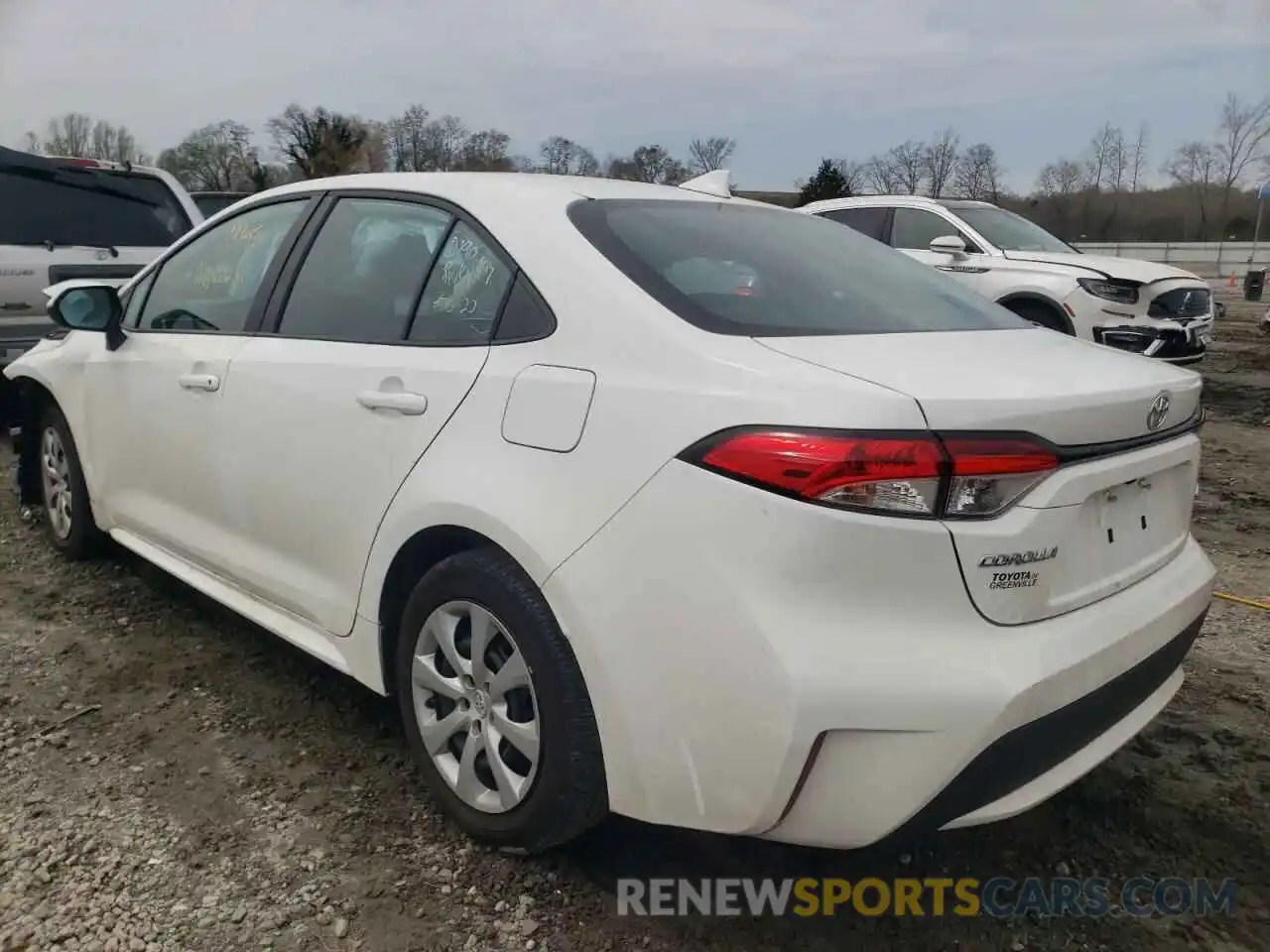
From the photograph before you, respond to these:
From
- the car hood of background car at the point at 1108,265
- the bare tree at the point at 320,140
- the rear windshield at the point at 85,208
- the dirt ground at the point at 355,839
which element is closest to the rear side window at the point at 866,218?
the car hood of background car at the point at 1108,265

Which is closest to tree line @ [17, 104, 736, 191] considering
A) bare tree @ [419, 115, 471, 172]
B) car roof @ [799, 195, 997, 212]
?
bare tree @ [419, 115, 471, 172]

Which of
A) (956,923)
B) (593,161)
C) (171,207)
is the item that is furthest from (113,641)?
(593,161)

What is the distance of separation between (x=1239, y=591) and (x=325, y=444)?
366cm

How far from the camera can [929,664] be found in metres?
1.77

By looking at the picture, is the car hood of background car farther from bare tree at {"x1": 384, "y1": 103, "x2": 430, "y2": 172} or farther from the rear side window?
bare tree at {"x1": 384, "y1": 103, "x2": 430, "y2": 172}

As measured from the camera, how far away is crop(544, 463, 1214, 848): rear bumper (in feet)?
5.79

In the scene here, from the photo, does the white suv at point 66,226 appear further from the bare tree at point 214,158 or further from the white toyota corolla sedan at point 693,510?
the bare tree at point 214,158

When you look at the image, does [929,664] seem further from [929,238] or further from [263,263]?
[929,238]

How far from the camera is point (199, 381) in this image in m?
3.16

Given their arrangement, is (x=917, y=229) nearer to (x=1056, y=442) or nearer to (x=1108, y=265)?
(x=1108, y=265)

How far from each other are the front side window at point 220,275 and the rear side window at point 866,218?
6564 millimetres

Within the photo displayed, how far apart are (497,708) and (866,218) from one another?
26.3 ft

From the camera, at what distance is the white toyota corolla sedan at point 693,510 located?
5.83 feet

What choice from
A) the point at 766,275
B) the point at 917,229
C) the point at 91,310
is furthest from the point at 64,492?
the point at 917,229
